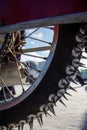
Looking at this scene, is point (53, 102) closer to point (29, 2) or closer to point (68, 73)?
point (68, 73)

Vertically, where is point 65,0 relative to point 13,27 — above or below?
above

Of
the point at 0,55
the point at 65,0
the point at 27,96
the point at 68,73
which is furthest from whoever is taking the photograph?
the point at 0,55

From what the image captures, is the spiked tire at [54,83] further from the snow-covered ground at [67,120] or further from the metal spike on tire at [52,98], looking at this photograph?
the snow-covered ground at [67,120]

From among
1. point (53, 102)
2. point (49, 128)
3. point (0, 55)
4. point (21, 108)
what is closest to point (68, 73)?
point (53, 102)

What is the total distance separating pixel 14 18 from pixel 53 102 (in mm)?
479

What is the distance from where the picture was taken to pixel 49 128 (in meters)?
2.26

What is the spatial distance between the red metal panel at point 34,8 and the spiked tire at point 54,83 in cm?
16

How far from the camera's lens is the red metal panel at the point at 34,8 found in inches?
53.5

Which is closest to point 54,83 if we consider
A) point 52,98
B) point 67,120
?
point 52,98

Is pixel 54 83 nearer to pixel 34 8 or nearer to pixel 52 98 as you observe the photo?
pixel 52 98

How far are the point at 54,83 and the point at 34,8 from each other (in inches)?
15.7

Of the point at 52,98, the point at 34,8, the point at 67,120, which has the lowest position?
the point at 67,120

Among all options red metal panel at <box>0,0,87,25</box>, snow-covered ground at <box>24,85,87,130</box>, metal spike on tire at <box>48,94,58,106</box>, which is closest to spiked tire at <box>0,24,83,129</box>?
metal spike on tire at <box>48,94,58,106</box>

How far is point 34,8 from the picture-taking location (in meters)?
1.45
